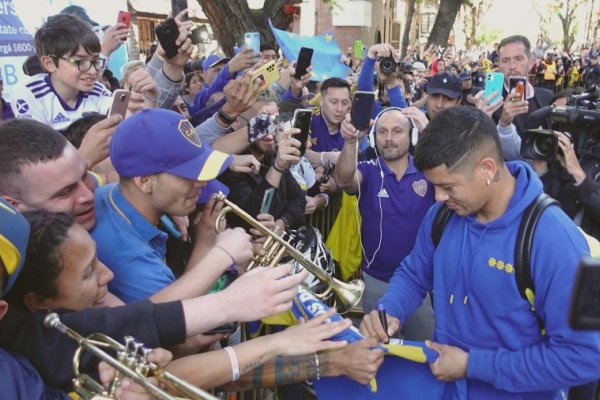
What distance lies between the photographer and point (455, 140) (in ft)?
7.72

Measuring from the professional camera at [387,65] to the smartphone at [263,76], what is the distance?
2106 mm

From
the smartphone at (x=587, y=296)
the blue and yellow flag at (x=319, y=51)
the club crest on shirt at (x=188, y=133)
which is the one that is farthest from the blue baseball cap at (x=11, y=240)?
the blue and yellow flag at (x=319, y=51)

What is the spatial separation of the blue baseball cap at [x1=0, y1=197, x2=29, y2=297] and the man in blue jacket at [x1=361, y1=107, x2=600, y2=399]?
5.40 feet

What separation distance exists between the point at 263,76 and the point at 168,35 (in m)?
0.88

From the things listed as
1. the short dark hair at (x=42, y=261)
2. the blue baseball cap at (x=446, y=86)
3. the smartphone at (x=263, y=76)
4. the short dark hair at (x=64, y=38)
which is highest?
the short dark hair at (x=64, y=38)

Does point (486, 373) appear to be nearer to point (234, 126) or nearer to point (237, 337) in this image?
point (237, 337)

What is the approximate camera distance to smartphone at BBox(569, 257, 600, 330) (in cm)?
66

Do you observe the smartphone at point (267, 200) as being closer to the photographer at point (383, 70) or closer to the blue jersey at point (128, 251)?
the blue jersey at point (128, 251)

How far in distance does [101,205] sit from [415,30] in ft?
217

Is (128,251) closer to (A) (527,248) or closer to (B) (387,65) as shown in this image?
(A) (527,248)

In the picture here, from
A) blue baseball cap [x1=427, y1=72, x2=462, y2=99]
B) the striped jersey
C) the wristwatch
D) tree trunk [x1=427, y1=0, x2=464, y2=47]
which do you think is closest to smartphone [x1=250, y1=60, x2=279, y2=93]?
the wristwatch

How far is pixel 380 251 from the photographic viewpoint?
421 centimetres

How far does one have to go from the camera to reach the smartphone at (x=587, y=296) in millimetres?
665

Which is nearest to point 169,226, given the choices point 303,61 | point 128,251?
point 128,251
